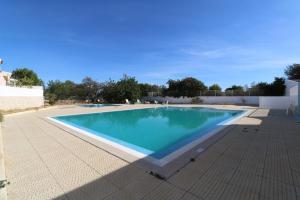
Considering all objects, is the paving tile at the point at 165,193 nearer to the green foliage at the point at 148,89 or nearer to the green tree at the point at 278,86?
the green tree at the point at 278,86

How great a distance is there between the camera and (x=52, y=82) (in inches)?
1121

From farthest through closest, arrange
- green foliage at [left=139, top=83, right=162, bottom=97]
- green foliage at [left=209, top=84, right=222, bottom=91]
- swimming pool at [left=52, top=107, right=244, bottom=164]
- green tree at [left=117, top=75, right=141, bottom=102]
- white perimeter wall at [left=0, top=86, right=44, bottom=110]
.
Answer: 1. green foliage at [left=139, top=83, right=162, bottom=97]
2. green foliage at [left=209, top=84, right=222, bottom=91]
3. green tree at [left=117, top=75, right=141, bottom=102]
4. white perimeter wall at [left=0, top=86, right=44, bottom=110]
5. swimming pool at [left=52, top=107, right=244, bottom=164]

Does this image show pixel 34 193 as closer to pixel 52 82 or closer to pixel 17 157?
pixel 17 157

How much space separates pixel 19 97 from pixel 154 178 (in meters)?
18.6

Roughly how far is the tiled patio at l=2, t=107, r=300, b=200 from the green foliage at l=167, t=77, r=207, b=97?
2035 centimetres

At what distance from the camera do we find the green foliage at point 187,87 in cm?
2438

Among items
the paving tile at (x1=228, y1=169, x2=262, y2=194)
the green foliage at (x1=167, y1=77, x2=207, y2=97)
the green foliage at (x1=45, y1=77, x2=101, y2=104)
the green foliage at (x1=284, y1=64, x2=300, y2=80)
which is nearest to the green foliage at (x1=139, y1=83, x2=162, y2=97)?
the green foliage at (x1=167, y1=77, x2=207, y2=97)

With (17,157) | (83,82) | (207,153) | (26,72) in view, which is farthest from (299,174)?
(26,72)

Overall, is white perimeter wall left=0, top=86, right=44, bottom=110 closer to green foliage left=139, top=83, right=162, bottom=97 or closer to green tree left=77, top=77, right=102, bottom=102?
green tree left=77, top=77, right=102, bottom=102

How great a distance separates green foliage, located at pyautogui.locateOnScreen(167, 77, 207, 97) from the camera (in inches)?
960

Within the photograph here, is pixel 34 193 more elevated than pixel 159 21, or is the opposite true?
pixel 159 21

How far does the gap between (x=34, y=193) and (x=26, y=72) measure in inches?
1319

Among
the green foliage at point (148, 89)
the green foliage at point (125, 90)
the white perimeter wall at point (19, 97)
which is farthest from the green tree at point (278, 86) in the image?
the white perimeter wall at point (19, 97)

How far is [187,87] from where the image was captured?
81.1ft
